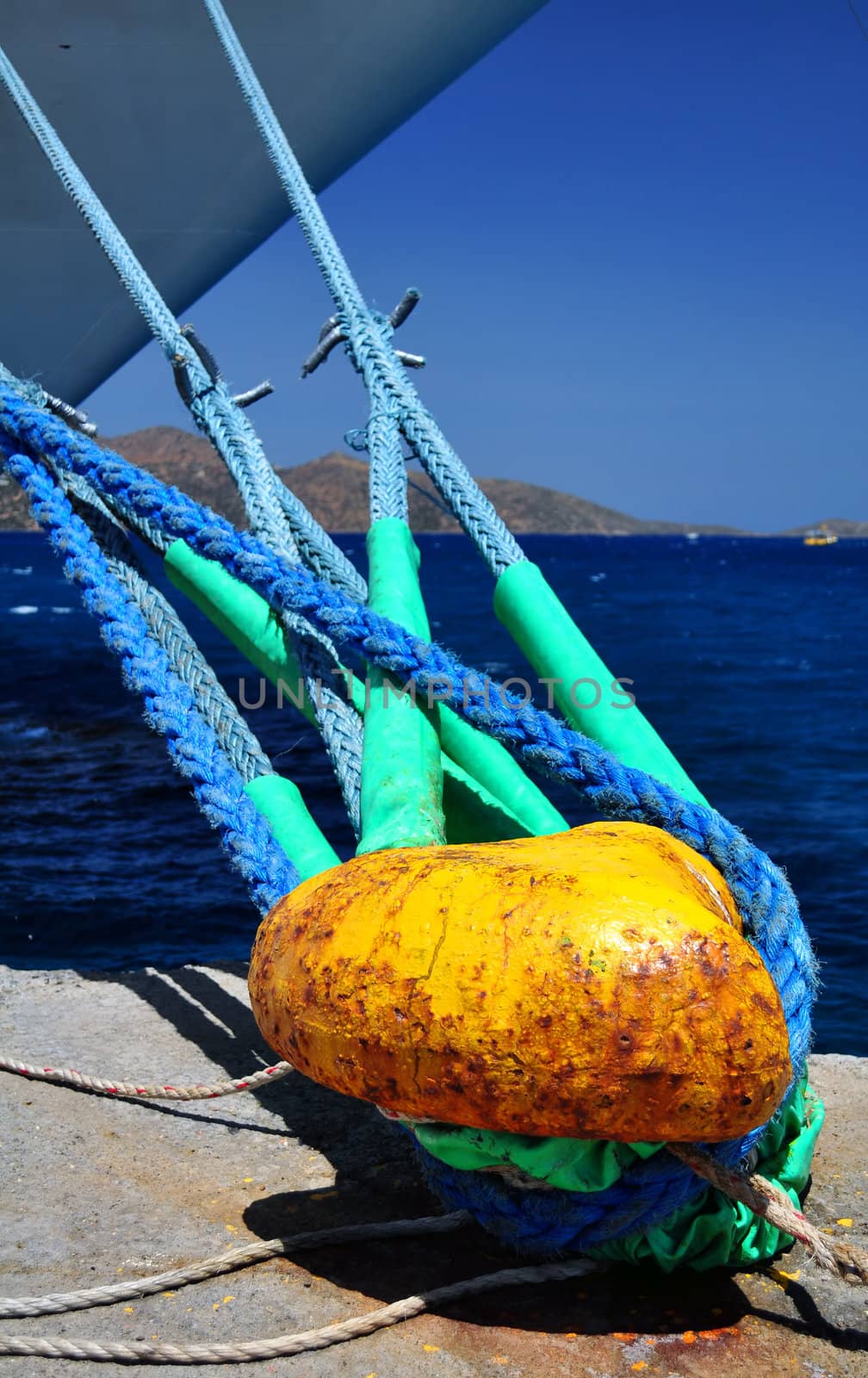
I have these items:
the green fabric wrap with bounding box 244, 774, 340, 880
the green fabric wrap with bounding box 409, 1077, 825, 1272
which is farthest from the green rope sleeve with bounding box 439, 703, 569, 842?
the green fabric wrap with bounding box 409, 1077, 825, 1272

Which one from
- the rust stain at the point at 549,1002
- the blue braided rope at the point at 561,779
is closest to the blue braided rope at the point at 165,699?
the blue braided rope at the point at 561,779

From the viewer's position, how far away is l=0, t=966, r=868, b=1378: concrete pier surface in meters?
2.01

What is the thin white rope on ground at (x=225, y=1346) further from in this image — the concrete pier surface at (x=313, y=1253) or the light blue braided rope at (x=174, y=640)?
the light blue braided rope at (x=174, y=640)

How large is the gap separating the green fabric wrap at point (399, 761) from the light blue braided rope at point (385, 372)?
46 centimetres

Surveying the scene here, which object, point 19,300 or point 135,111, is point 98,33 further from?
point 19,300

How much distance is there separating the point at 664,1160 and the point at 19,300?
10.5m

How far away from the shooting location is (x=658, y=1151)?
2008 mm

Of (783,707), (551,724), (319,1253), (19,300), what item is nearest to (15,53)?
(19,300)

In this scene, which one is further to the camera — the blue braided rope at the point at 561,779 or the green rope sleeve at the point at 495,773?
the green rope sleeve at the point at 495,773

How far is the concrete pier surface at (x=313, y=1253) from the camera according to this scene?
201 centimetres

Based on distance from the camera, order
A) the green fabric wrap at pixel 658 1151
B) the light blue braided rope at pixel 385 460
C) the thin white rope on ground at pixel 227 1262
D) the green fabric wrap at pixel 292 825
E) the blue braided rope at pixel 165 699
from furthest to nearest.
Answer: the light blue braided rope at pixel 385 460 < the green fabric wrap at pixel 292 825 < the blue braided rope at pixel 165 699 < the thin white rope on ground at pixel 227 1262 < the green fabric wrap at pixel 658 1151

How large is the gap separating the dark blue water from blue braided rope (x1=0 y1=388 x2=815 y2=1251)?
1.37 meters

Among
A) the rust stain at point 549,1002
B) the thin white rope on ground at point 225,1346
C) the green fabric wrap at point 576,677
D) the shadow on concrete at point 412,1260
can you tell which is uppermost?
the green fabric wrap at point 576,677

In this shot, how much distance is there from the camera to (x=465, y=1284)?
2.16 meters
